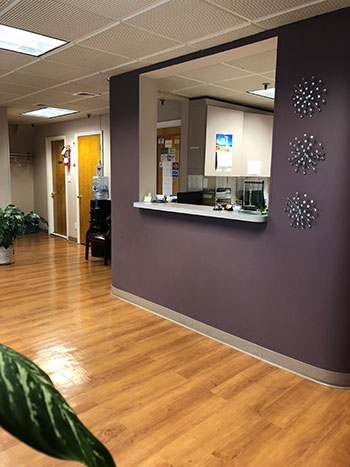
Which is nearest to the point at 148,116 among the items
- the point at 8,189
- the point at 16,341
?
the point at 16,341

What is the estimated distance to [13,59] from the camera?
12.1ft

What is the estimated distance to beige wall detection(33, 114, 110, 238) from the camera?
6.95m

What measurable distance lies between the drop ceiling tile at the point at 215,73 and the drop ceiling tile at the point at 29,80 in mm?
1590

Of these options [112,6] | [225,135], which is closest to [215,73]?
[225,135]

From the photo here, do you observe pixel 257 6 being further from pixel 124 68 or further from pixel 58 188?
pixel 58 188

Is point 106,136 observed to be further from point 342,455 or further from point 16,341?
point 342,455

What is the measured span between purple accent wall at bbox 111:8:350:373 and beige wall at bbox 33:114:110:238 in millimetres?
3557

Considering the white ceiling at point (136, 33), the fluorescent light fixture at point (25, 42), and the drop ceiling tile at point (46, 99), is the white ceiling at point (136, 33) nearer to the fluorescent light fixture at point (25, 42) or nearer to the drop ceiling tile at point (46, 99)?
the fluorescent light fixture at point (25, 42)

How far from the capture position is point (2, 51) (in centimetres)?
347

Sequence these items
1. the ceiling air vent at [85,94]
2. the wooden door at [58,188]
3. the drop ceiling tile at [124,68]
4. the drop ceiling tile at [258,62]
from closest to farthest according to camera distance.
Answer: the drop ceiling tile at [258,62] < the drop ceiling tile at [124,68] < the ceiling air vent at [85,94] < the wooden door at [58,188]

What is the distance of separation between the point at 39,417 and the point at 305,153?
263 cm

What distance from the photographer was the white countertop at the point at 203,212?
2977 mm

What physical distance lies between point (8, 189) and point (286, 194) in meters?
5.07

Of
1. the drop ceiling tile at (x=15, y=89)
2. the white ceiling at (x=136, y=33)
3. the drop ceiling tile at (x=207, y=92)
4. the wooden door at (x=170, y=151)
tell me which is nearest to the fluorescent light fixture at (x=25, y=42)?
the white ceiling at (x=136, y=33)
